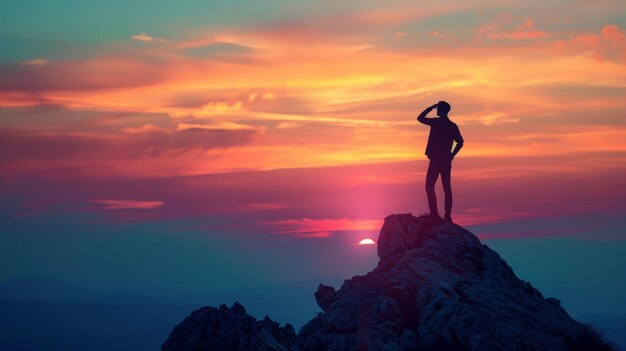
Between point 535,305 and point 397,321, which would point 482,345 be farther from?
point 535,305

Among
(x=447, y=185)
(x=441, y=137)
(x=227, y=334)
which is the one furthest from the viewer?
(x=447, y=185)

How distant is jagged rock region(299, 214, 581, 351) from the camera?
26781 millimetres

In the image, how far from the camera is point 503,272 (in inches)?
1275

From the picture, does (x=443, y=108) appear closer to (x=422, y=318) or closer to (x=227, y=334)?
(x=422, y=318)

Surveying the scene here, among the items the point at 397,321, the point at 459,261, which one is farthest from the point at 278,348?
the point at 459,261

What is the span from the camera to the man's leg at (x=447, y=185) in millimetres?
34469

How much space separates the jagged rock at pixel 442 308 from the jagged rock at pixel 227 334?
1367 millimetres

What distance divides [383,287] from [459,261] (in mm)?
4017

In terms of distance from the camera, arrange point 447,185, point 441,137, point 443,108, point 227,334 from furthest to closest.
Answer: point 447,185
point 441,137
point 443,108
point 227,334

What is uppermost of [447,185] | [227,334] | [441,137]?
[441,137]

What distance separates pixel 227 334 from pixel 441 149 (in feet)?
43.4

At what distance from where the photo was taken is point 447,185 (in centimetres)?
3475

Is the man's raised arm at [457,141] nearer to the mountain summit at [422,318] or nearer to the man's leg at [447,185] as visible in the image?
the man's leg at [447,185]

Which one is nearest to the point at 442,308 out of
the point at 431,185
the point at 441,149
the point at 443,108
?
the point at 431,185
